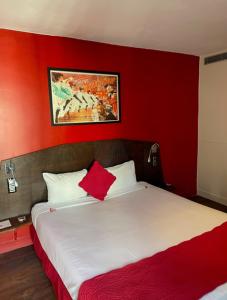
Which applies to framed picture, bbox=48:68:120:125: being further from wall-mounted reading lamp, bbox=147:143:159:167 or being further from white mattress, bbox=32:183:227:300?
white mattress, bbox=32:183:227:300

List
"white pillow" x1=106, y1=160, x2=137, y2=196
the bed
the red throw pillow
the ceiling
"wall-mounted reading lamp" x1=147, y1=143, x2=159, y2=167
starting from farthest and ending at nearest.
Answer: "wall-mounted reading lamp" x1=147, y1=143, x2=159, y2=167
"white pillow" x1=106, y1=160, x2=137, y2=196
the red throw pillow
the ceiling
the bed

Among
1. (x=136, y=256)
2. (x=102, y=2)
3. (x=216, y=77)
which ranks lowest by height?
(x=136, y=256)

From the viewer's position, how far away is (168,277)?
139 cm

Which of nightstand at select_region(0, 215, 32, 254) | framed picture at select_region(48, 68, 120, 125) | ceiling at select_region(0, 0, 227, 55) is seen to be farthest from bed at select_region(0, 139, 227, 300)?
ceiling at select_region(0, 0, 227, 55)

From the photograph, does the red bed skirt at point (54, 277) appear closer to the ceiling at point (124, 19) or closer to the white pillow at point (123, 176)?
the white pillow at point (123, 176)

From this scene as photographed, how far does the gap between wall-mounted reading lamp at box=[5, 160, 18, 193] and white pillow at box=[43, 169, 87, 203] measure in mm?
331

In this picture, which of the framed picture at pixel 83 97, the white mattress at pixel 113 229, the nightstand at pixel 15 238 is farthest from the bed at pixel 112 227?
the framed picture at pixel 83 97

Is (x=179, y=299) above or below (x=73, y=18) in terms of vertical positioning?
below

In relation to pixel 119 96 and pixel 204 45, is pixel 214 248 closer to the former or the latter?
pixel 119 96

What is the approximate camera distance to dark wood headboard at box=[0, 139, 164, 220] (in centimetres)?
262

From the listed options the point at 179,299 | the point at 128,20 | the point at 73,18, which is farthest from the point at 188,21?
the point at 179,299

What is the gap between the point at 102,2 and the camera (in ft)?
6.40

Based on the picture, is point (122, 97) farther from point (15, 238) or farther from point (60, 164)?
point (15, 238)

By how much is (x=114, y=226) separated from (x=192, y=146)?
252 centimetres
